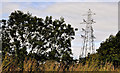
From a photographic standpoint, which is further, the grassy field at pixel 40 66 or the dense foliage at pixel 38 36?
the dense foliage at pixel 38 36

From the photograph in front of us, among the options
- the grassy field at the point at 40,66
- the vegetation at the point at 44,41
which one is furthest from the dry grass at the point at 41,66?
the vegetation at the point at 44,41

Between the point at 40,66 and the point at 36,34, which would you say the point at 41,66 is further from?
the point at 36,34

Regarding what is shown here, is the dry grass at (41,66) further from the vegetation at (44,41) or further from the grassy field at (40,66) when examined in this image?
the vegetation at (44,41)

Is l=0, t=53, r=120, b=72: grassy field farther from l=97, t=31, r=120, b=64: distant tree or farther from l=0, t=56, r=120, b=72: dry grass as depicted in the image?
l=97, t=31, r=120, b=64: distant tree

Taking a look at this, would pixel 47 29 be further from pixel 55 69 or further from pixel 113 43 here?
pixel 55 69

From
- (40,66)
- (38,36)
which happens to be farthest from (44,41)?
(40,66)

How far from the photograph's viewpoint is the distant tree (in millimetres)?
14352

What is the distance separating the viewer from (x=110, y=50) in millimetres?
14758

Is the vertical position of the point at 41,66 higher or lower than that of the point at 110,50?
lower

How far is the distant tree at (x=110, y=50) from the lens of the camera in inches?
565

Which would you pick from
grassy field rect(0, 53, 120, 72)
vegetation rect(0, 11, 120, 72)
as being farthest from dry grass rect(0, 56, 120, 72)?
vegetation rect(0, 11, 120, 72)

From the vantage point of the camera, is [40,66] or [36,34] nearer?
[40,66]

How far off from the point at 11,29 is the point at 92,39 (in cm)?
653

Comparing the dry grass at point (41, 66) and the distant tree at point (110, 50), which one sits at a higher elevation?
the distant tree at point (110, 50)
